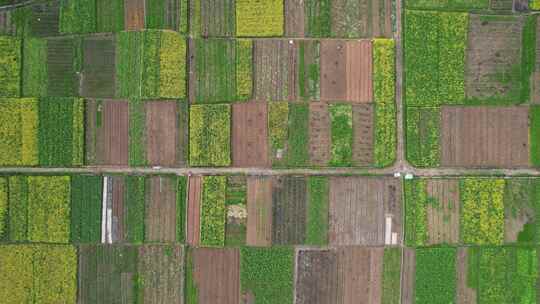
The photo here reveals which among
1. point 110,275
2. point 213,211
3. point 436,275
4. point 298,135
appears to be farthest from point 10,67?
point 436,275

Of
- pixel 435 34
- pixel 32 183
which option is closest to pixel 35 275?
pixel 32 183

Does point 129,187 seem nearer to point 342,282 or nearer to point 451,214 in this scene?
point 342,282

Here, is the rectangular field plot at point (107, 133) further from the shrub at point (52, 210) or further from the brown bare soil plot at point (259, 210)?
the brown bare soil plot at point (259, 210)

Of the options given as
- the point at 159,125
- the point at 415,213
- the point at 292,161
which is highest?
the point at 159,125

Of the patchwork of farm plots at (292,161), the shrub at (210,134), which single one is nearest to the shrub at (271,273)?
the patchwork of farm plots at (292,161)

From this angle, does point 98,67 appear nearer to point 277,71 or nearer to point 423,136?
point 277,71

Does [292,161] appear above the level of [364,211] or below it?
above
